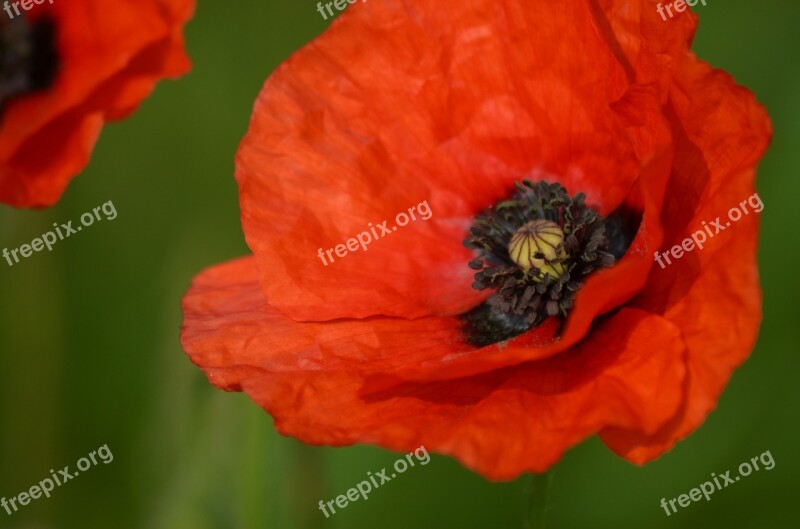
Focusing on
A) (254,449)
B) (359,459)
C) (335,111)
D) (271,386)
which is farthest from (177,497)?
(335,111)

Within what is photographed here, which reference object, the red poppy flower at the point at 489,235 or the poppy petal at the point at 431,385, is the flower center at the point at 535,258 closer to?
the red poppy flower at the point at 489,235

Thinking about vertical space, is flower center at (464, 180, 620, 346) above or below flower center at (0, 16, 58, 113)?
below

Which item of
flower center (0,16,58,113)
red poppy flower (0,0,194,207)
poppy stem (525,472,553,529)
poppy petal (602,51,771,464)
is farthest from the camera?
flower center (0,16,58,113)

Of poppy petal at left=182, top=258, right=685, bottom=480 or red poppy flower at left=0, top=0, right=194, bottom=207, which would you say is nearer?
poppy petal at left=182, top=258, right=685, bottom=480

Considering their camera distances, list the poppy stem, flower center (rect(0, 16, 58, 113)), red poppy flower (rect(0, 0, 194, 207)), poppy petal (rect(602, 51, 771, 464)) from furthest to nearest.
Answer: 1. flower center (rect(0, 16, 58, 113))
2. red poppy flower (rect(0, 0, 194, 207))
3. the poppy stem
4. poppy petal (rect(602, 51, 771, 464))

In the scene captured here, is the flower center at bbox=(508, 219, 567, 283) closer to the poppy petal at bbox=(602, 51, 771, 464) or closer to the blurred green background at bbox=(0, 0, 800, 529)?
the poppy petal at bbox=(602, 51, 771, 464)

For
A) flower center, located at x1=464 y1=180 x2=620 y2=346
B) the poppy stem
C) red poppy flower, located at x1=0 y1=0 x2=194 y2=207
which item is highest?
red poppy flower, located at x1=0 y1=0 x2=194 y2=207

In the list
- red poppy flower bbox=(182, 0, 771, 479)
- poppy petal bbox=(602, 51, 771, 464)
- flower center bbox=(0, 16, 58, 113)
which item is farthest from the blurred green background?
poppy petal bbox=(602, 51, 771, 464)

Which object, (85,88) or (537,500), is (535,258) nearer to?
(537,500)
